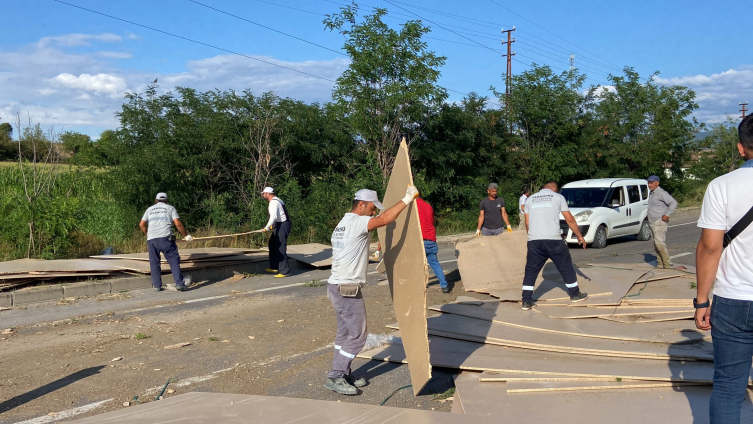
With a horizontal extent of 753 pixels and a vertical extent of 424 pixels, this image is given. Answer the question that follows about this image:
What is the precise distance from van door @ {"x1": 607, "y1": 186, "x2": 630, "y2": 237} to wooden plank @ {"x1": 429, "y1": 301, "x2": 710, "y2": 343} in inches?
394

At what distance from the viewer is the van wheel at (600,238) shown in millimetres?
16016

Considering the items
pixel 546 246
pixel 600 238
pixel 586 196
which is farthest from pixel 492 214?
pixel 586 196

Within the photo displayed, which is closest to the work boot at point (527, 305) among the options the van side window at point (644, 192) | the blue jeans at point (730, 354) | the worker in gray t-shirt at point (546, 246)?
the worker in gray t-shirt at point (546, 246)

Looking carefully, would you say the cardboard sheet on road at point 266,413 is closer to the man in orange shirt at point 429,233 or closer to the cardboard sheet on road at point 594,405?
Result: the cardboard sheet on road at point 594,405

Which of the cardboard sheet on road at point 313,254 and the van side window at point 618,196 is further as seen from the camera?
the van side window at point 618,196

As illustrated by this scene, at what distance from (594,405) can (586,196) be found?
1342 cm

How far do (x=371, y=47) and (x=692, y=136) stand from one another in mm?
22817

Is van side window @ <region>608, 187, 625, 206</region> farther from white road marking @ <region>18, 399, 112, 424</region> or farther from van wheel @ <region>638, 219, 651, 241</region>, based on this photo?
white road marking @ <region>18, 399, 112, 424</region>

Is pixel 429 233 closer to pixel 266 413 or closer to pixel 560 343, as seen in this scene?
pixel 560 343

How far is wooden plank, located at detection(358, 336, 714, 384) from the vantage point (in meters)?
4.93

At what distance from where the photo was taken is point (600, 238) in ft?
52.9

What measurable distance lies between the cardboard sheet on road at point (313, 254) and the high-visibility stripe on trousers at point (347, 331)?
7.39 metres

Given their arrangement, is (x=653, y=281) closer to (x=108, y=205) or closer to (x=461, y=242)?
(x=461, y=242)

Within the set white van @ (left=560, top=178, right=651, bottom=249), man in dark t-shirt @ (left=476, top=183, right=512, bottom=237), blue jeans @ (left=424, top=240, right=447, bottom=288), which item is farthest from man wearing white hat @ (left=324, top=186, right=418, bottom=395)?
white van @ (left=560, top=178, right=651, bottom=249)
